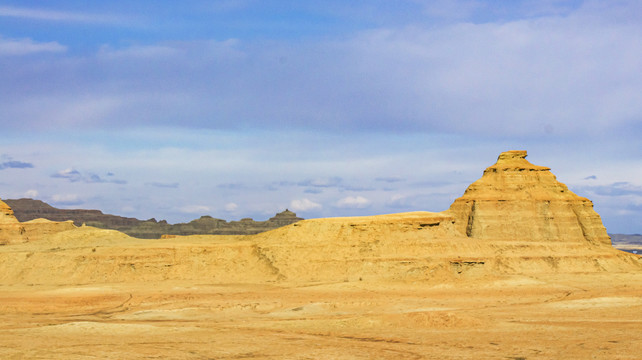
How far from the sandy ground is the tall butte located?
16705 mm

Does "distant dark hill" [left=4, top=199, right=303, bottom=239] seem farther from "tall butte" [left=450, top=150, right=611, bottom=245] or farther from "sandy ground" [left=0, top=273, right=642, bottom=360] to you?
"sandy ground" [left=0, top=273, right=642, bottom=360]

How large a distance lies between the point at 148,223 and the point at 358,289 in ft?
373

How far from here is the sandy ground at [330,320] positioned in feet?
91.7

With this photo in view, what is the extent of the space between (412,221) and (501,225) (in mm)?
18071

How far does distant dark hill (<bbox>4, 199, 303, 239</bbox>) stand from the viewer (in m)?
148

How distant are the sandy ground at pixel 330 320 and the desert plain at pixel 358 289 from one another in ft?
0.36

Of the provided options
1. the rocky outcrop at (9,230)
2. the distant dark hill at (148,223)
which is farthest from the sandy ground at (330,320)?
the distant dark hill at (148,223)

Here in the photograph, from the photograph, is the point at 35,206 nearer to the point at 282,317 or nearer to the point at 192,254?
the point at 192,254

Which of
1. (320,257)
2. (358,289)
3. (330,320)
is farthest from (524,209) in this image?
(330,320)

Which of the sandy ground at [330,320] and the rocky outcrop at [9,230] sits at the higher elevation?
the rocky outcrop at [9,230]

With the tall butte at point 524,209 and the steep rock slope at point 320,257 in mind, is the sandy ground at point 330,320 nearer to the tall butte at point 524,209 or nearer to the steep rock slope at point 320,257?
the steep rock slope at point 320,257

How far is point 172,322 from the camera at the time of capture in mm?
37500

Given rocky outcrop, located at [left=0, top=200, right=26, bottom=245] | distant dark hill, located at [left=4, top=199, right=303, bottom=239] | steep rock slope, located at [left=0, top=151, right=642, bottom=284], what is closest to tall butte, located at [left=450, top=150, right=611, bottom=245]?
steep rock slope, located at [left=0, top=151, right=642, bottom=284]

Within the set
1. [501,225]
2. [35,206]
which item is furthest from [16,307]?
[35,206]
